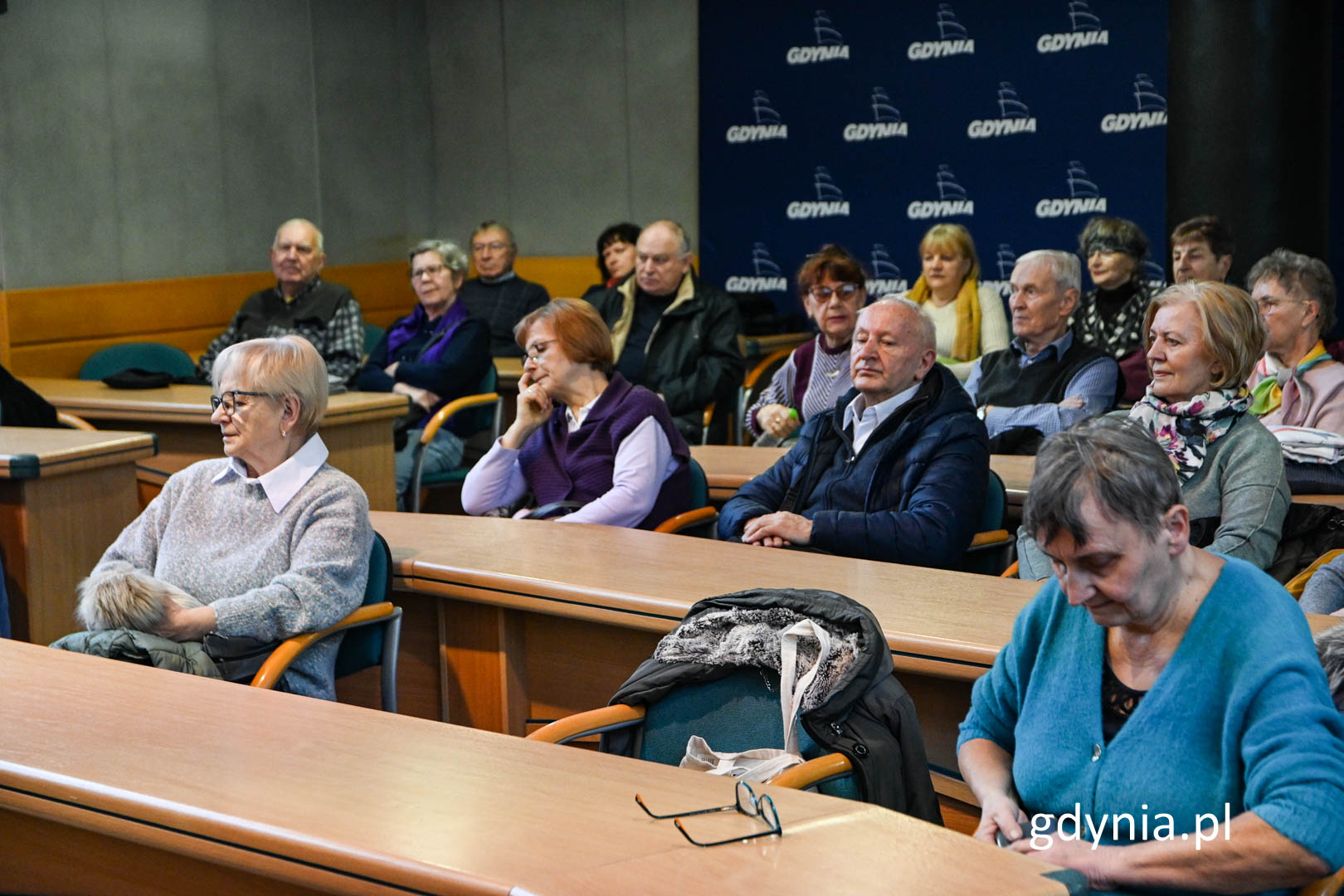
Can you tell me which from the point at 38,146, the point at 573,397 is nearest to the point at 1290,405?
the point at 573,397

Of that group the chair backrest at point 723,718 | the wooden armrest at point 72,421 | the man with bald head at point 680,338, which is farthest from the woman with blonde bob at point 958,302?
the chair backrest at point 723,718

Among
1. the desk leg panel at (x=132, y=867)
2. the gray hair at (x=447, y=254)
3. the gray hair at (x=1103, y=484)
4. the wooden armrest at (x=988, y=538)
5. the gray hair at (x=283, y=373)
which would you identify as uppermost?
the gray hair at (x=447, y=254)

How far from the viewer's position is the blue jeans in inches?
215

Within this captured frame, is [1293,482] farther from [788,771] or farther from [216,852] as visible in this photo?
[216,852]

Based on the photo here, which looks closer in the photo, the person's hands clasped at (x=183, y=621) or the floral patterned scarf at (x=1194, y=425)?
the person's hands clasped at (x=183, y=621)

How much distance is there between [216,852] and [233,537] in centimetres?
133

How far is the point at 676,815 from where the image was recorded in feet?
5.57

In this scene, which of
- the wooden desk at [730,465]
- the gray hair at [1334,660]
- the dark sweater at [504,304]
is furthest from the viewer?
the dark sweater at [504,304]

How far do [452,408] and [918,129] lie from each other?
3.40 m

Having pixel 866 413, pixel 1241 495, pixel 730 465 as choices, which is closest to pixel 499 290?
pixel 730 465

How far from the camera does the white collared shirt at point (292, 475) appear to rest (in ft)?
9.64

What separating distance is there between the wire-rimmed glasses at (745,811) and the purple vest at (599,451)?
2.03m

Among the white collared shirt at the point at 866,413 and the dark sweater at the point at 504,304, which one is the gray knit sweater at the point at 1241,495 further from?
the dark sweater at the point at 504,304

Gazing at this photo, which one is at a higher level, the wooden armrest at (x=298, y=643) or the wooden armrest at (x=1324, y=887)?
the wooden armrest at (x=298, y=643)
